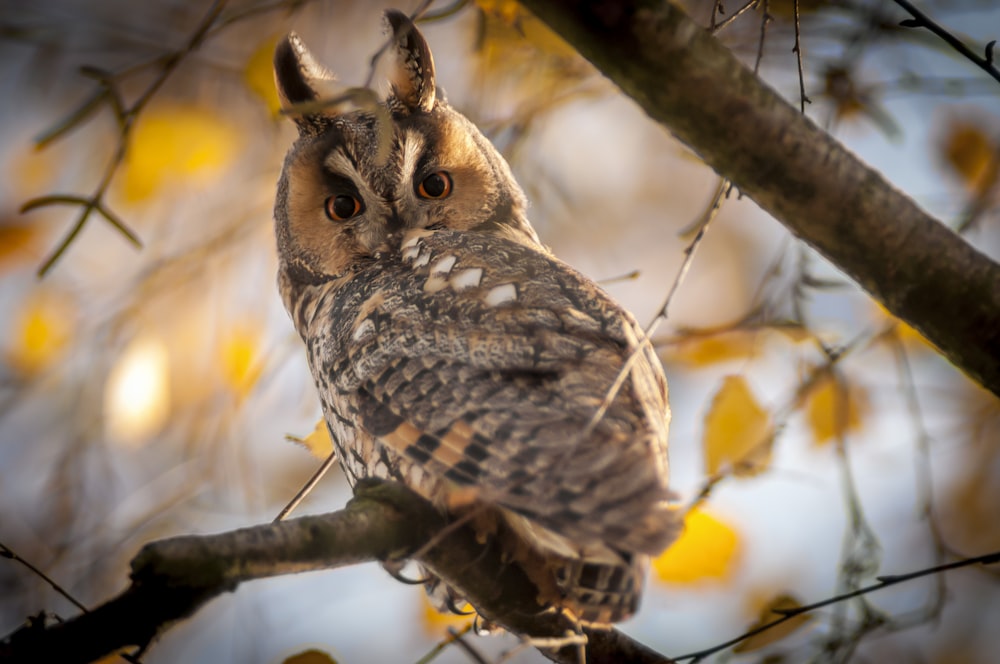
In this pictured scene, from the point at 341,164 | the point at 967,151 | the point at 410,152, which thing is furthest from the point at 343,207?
the point at 967,151

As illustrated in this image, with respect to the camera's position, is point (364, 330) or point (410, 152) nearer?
point (364, 330)

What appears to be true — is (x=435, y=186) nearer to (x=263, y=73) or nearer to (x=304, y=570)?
(x=263, y=73)

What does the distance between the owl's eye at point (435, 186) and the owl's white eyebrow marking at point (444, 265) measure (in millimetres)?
452

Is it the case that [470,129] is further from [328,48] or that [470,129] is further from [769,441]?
[769,441]

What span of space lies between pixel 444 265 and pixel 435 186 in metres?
0.52

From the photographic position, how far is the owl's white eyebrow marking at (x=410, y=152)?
2.18 m

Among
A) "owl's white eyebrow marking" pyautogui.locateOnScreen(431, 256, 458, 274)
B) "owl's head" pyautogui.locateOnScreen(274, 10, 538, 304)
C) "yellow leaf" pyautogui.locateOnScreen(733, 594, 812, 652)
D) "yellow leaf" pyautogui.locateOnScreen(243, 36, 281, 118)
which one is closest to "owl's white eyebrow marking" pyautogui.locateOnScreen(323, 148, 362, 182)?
"owl's head" pyautogui.locateOnScreen(274, 10, 538, 304)

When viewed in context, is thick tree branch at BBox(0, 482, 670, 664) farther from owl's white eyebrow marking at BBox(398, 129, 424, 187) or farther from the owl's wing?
owl's white eyebrow marking at BBox(398, 129, 424, 187)

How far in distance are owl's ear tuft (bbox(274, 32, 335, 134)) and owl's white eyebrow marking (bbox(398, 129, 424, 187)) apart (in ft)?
1.13

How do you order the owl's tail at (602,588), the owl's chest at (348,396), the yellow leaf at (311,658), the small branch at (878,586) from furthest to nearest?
the owl's chest at (348,396) < the yellow leaf at (311,658) < the owl's tail at (602,588) < the small branch at (878,586)

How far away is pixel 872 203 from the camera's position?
118 cm

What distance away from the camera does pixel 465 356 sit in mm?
1565

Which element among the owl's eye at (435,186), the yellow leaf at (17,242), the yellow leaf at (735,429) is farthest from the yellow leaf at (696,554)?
the yellow leaf at (17,242)

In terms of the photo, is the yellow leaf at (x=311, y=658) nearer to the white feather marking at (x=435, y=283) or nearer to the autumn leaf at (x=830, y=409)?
the white feather marking at (x=435, y=283)
